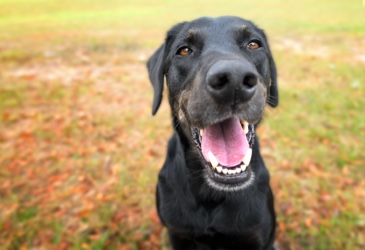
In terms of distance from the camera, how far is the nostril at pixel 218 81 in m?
1.70

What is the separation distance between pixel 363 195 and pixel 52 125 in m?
4.99

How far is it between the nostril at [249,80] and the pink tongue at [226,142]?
1.70 ft

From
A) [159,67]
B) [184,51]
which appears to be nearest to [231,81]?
[184,51]

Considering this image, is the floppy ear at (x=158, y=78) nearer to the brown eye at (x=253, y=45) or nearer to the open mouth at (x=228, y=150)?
the open mouth at (x=228, y=150)

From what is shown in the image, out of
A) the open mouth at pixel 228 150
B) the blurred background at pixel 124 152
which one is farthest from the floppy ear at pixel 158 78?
the blurred background at pixel 124 152

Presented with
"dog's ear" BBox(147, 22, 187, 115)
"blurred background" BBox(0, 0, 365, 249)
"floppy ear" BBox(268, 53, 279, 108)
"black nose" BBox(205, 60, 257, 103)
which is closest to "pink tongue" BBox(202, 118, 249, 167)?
"black nose" BBox(205, 60, 257, 103)

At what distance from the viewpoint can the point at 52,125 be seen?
529 cm

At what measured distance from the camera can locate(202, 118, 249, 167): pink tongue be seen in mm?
2172

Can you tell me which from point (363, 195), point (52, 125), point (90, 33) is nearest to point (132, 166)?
point (52, 125)

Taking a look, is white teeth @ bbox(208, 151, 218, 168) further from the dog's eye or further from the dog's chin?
the dog's eye

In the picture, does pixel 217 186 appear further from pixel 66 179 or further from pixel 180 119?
pixel 66 179

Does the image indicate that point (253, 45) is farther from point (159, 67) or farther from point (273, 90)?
point (159, 67)

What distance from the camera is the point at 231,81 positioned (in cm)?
168

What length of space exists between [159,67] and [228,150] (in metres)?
0.95
